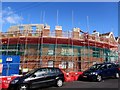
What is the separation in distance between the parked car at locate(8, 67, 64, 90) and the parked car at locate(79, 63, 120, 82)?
12.2 feet

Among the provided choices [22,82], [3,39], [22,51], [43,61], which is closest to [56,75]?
[22,82]

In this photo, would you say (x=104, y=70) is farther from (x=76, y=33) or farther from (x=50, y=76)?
(x=76, y=33)

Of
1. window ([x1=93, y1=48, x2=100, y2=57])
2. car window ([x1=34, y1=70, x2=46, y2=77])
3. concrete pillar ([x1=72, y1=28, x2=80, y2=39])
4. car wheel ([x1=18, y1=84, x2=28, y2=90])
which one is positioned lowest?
car wheel ([x1=18, y1=84, x2=28, y2=90])

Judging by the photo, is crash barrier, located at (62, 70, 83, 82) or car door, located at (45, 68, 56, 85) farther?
crash barrier, located at (62, 70, 83, 82)

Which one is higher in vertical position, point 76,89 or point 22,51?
point 22,51

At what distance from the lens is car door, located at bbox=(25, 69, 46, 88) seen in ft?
42.7

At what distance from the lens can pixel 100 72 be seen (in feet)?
58.1

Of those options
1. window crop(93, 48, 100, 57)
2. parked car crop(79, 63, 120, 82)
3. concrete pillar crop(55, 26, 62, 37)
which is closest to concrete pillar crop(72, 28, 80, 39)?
concrete pillar crop(55, 26, 62, 37)

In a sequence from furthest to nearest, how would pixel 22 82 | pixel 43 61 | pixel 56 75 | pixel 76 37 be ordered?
1. pixel 76 37
2. pixel 43 61
3. pixel 56 75
4. pixel 22 82

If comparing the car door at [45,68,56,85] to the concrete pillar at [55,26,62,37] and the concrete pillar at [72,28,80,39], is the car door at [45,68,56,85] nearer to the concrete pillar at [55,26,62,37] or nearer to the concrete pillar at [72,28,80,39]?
the concrete pillar at [55,26,62,37]

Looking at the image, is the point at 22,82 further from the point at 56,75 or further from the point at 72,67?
the point at 72,67

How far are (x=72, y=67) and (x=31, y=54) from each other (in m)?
5.09

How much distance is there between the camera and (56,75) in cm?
1461

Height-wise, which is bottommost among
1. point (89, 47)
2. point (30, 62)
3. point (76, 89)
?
point (76, 89)
